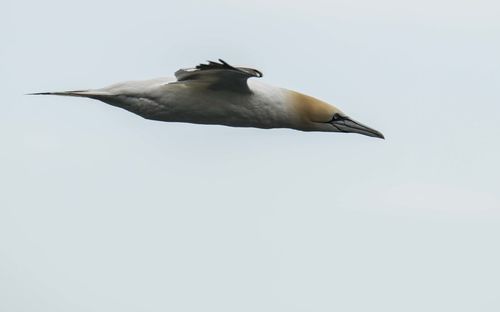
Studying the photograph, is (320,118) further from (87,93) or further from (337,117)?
(87,93)

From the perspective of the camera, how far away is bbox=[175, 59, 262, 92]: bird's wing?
1694 cm

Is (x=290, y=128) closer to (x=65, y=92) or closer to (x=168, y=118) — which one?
(x=168, y=118)

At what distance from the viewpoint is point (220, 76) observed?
17.4 metres

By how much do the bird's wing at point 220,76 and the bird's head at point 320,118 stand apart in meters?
0.96

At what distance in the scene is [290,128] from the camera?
18531 millimetres

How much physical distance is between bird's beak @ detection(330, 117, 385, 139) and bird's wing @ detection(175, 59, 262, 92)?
1.92 metres

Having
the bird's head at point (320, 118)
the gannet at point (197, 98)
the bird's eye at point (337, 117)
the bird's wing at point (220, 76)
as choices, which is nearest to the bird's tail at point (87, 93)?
the gannet at point (197, 98)

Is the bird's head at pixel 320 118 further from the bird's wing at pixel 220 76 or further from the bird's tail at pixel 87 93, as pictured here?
the bird's tail at pixel 87 93

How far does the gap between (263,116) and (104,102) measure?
211cm

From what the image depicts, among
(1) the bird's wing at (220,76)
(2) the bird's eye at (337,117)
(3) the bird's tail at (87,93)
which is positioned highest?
(2) the bird's eye at (337,117)

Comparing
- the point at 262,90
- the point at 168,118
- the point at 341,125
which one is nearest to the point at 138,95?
the point at 168,118

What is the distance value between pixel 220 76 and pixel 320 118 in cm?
204

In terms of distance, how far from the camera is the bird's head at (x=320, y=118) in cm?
1845

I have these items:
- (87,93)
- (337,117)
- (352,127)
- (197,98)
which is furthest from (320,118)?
(87,93)
